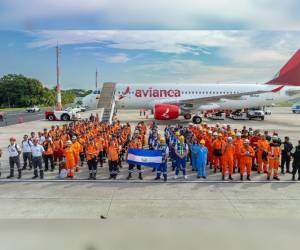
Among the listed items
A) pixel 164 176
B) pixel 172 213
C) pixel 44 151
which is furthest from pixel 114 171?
pixel 172 213

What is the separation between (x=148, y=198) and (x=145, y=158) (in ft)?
9.08

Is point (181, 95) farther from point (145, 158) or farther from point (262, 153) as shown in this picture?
point (145, 158)

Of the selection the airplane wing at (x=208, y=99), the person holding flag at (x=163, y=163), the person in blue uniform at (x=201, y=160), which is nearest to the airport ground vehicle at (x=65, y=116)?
the airplane wing at (x=208, y=99)

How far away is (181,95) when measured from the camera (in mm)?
35062

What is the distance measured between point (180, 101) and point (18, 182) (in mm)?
24554

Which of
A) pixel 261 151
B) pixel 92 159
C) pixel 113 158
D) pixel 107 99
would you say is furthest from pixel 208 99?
pixel 92 159

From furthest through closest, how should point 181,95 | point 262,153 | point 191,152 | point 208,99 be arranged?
point 181,95 < point 208,99 < point 191,152 < point 262,153

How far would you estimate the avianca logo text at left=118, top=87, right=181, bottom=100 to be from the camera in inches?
1335

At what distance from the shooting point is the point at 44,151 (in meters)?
12.9

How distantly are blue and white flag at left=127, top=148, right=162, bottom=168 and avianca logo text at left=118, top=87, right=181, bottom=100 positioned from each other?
73.8 ft

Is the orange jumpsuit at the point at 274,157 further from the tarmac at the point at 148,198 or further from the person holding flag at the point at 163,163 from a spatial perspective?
the person holding flag at the point at 163,163

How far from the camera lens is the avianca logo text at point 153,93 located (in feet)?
111

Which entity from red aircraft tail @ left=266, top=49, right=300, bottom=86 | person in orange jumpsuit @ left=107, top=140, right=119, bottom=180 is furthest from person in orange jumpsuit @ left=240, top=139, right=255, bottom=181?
person in orange jumpsuit @ left=107, top=140, right=119, bottom=180

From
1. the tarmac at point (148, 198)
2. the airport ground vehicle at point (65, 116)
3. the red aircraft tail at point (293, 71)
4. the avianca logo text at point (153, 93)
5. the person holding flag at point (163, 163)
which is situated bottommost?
the tarmac at point (148, 198)
